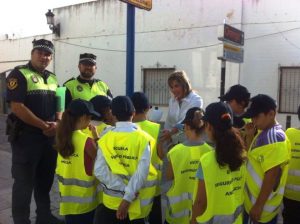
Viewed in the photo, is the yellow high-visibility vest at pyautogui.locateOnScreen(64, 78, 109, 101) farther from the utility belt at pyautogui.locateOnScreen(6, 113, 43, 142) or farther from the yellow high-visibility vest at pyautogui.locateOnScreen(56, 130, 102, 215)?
the yellow high-visibility vest at pyautogui.locateOnScreen(56, 130, 102, 215)

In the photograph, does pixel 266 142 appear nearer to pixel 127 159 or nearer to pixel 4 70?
pixel 127 159

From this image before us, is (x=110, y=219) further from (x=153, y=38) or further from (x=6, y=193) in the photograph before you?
(x=153, y=38)

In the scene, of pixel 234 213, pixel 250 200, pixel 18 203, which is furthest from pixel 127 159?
pixel 18 203

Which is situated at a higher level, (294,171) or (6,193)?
(294,171)

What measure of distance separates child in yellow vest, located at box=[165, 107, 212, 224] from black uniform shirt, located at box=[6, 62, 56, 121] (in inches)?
60.9

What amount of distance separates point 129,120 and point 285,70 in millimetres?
8749

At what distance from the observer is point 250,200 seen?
9.20 feet

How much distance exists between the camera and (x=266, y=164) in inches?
103

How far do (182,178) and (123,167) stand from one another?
53 centimetres

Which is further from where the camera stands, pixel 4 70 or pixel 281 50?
pixel 4 70

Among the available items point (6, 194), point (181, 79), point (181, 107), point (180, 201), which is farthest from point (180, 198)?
point (6, 194)

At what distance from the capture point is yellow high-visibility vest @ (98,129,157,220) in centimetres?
265

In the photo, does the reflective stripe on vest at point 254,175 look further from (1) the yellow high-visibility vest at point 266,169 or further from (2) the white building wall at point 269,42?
(2) the white building wall at point 269,42

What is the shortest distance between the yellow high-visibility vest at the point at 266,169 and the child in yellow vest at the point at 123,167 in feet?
2.66
